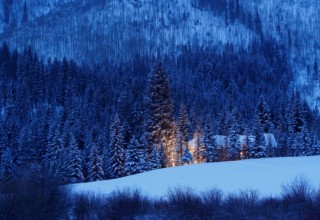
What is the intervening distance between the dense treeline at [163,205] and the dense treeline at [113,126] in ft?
4.31

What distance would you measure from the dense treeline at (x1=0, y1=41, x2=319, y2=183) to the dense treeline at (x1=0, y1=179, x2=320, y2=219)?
131 cm

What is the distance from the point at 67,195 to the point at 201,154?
4121 centimetres

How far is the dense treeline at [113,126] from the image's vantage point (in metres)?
53.1

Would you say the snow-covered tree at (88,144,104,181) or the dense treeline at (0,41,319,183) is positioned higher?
the dense treeline at (0,41,319,183)

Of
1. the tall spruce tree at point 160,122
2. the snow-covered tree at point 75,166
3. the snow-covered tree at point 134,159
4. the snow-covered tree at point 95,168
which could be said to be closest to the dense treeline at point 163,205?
the tall spruce tree at point 160,122

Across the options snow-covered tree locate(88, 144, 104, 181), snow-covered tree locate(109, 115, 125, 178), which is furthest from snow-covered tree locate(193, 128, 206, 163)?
snow-covered tree locate(88, 144, 104, 181)

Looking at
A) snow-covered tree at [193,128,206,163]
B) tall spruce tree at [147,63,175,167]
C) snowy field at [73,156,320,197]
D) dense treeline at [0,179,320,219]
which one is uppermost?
tall spruce tree at [147,63,175,167]

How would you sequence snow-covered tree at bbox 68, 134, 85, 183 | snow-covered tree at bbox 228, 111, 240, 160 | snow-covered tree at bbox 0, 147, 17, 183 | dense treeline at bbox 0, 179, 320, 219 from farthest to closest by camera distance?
1. snow-covered tree at bbox 0, 147, 17, 183
2. snow-covered tree at bbox 228, 111, 240, 160
3. snow-covered tree at bbox 68, 134, 85, 183
4. dense treeline at bbox 0, 179, 320, 219

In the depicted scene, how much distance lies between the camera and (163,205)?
1850 centimetres

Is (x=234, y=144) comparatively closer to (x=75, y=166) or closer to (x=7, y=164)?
(x=75, y=166)

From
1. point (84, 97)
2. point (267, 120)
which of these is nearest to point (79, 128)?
point (84, 97)

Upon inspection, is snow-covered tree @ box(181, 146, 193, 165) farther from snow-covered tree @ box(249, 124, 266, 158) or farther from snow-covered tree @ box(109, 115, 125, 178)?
snow-covered tree @ box(249, 124, 266, 158)

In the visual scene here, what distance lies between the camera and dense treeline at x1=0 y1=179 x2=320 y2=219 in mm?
16500

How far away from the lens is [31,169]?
18.4m
